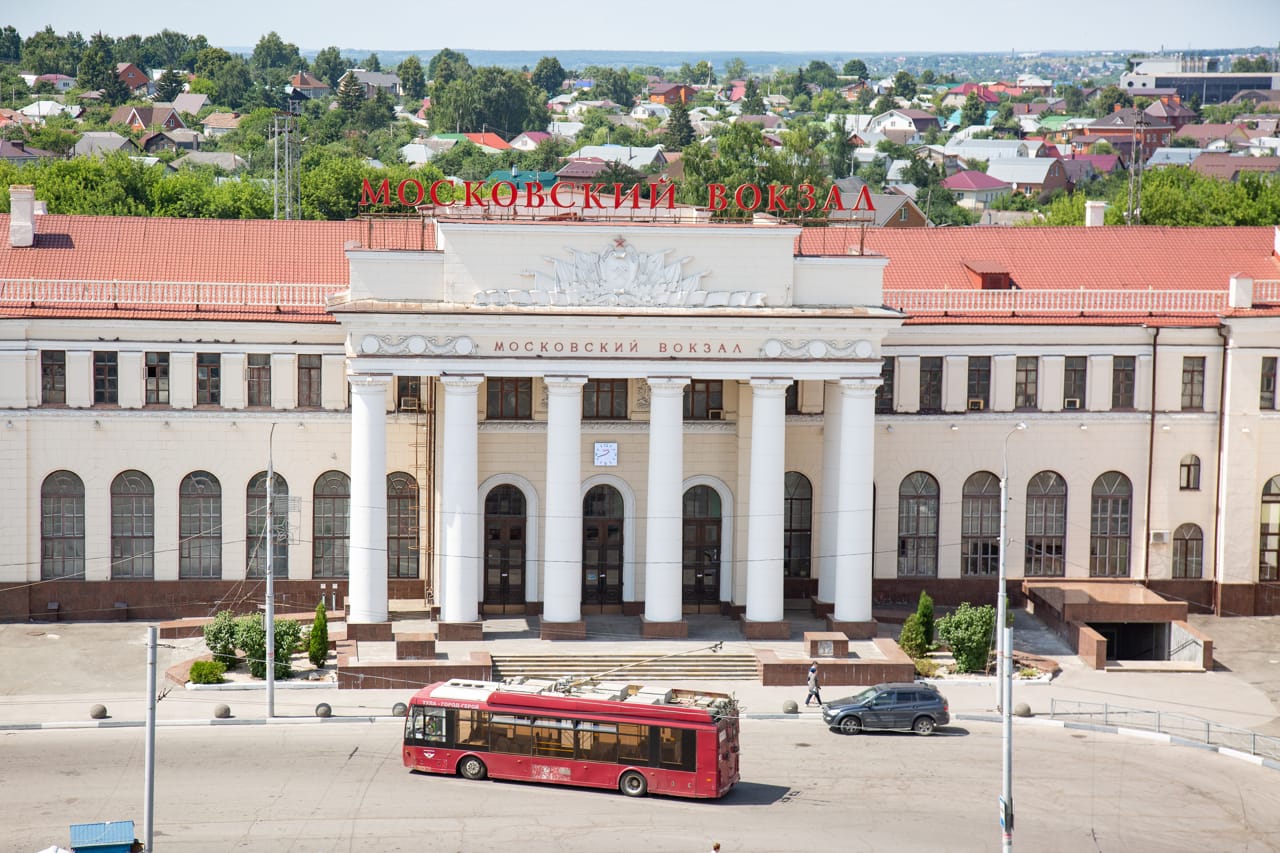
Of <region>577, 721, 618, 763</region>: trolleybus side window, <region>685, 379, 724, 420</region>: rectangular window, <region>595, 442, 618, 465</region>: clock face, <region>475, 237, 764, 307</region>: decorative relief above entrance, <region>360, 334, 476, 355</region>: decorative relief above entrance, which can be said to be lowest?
<region>577, 721, 618, 763</region>: trolleybus side window

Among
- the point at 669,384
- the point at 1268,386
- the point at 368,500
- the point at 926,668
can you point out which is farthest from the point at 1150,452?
the point at 368,500

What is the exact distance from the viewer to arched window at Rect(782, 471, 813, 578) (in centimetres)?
7362

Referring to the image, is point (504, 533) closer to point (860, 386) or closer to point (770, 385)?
point (770, 385)

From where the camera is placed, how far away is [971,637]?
219ft

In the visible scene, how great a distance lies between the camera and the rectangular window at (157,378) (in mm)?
71438

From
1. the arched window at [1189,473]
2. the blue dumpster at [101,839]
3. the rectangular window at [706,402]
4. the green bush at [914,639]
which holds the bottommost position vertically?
the blue dumpster at [101,839]

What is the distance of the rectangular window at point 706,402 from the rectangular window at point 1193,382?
18598 mm

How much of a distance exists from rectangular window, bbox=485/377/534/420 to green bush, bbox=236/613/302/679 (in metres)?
11.2

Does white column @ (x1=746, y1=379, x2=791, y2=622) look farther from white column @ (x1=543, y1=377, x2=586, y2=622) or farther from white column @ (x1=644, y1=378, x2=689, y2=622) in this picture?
white column @ (x1=543, y1=377, x2=586, y2=622)

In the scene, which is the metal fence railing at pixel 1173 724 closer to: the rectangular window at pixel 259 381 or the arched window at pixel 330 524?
the arched window at pixel 330 524

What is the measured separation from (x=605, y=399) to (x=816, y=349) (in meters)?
8.73

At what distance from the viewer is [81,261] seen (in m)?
75.7

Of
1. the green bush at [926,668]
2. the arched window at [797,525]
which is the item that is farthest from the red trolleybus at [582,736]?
the arched window at [797,525]

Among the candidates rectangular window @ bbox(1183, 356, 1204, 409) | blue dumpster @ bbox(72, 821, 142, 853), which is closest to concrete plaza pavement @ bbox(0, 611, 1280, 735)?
rectangular window @ bbox(1183, 356, 1204, 409)
